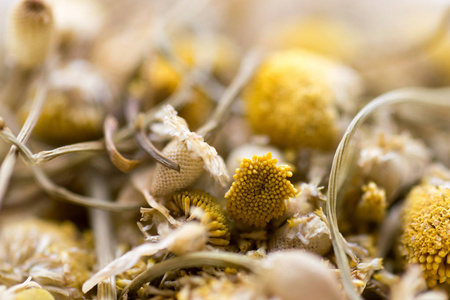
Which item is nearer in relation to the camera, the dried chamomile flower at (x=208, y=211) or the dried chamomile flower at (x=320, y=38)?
the dried chamomile flower at (x=208, y=211)

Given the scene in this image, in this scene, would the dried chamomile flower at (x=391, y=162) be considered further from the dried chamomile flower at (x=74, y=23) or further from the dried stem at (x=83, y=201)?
the dried chamomile flower at (x=74, y=23)

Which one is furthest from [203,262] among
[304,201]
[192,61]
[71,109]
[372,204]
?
[192,61]

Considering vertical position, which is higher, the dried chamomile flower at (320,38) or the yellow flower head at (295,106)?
the dried chamomile flower at (320,38)

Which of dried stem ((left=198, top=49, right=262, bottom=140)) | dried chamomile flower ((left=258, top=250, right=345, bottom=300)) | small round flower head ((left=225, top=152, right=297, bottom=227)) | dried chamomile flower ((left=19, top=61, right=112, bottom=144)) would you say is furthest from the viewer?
dried chamomile flower ((left=19, top=61, right=112, bottom=144))

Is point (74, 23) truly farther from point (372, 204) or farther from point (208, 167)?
point (372, 204)

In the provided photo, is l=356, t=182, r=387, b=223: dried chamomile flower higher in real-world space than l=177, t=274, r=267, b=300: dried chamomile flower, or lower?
higher

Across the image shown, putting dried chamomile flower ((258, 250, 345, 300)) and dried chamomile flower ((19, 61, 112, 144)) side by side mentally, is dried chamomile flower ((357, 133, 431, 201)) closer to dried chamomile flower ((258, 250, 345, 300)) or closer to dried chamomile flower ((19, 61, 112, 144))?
dried chamomile flower ((258, 250, 345, 300))

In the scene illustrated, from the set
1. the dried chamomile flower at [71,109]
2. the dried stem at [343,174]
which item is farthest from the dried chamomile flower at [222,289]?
the dried chamomile flower at [71,109]

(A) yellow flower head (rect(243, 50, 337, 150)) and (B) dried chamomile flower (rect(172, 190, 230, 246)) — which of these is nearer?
(B) dried chamomile flower (rect(172, 190, 230, 246))

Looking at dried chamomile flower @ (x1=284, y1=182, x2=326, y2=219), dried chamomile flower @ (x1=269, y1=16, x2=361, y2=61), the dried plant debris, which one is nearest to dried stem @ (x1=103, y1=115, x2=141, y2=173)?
the dried plant debris
